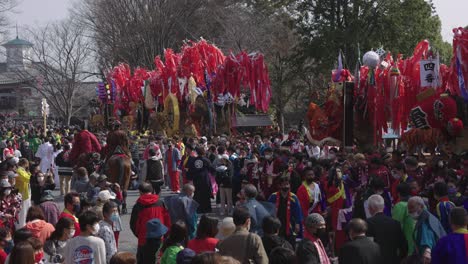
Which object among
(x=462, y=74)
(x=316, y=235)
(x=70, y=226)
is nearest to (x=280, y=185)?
(x=316, y=235)

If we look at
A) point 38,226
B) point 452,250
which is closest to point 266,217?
point 452,250

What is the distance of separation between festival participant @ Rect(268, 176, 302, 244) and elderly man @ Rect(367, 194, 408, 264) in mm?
2131

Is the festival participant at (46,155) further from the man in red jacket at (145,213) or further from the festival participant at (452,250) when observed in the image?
the festival participant at (452,250)

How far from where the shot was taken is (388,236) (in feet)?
25.2

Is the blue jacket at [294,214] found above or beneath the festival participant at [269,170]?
beneath

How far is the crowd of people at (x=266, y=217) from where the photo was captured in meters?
6.84

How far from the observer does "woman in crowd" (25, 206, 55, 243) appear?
7.92 m

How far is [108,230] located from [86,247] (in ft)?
4.42

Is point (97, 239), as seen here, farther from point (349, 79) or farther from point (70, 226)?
point (349, 79)

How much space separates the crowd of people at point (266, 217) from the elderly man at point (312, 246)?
11mm

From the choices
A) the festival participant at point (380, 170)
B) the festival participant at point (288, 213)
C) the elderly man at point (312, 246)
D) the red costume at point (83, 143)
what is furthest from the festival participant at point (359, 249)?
the red costume at point (83, 143)

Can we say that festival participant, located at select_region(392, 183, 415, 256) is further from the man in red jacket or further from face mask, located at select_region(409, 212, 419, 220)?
the man in red jacket

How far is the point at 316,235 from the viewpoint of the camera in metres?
7.46

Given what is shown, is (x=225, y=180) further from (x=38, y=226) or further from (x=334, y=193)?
(x=38, y=226)
